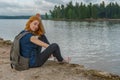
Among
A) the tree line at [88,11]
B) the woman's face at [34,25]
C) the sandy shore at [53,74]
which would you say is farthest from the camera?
the tree line at [88,11]

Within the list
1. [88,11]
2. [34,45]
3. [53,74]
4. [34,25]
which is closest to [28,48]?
[34,45]

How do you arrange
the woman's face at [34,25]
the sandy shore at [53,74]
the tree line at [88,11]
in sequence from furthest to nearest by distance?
the tree line at [88,11] → the woman's face at [34,25] → the sandy shore at [53,74]

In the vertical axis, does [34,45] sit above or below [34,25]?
below

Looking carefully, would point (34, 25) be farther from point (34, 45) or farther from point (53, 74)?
point (53, 74)

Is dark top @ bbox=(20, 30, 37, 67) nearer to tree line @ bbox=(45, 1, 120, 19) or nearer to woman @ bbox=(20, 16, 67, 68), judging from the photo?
woman @ bbox=(20, 16, 67, 68)

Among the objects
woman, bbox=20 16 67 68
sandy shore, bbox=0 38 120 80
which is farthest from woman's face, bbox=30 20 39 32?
sandy shore, bbox=0 38 120 80

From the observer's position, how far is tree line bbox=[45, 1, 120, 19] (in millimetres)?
158125

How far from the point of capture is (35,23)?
31.9ft

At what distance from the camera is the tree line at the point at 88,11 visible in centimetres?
15812

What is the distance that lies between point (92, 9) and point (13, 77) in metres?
150

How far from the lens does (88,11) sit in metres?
158

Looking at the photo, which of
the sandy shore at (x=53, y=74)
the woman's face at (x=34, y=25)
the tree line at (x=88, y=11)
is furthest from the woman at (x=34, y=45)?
the tree line at (x=88, y=11)

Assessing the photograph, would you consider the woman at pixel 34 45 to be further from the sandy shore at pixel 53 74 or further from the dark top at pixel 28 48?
the sandy shore at pixel 53 74

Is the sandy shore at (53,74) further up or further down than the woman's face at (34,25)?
further down
